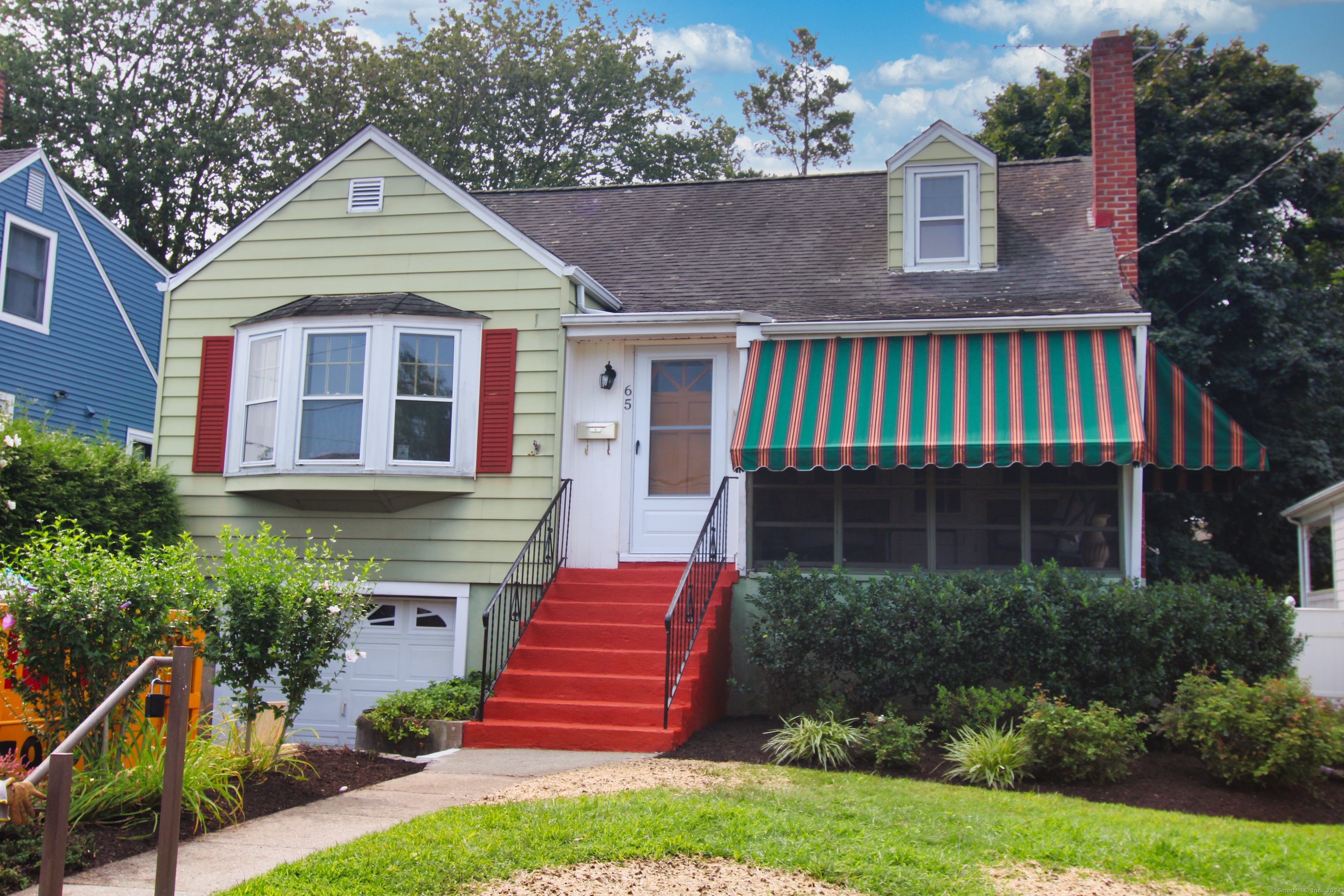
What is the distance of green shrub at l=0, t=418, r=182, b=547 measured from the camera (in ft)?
35.6

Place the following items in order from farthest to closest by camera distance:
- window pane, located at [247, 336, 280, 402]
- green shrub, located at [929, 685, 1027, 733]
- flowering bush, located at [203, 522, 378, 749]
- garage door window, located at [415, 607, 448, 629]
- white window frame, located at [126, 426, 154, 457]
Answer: white window frame, located at [126, 426, 154, 457]
window pane, located at [247, 336, 280, 402]
garage door window, located at [415, 607, 448, 629]
green shrub, located at [929, 685, 1027, 733]
flowering bush, located at [203, 522, 378, 749]

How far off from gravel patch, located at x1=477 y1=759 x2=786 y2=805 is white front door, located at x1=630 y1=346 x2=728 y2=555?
375 cm

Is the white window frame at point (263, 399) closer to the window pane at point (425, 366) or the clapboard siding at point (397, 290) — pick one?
the clapboard siding at point (397, 290)

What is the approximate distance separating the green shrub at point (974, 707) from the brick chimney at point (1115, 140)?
6.43 metres

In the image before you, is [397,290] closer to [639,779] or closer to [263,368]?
[263,368]

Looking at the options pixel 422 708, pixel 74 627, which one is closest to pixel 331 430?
pixel 422 708

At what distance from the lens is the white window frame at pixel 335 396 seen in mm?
11047

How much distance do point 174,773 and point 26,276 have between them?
47.5ft

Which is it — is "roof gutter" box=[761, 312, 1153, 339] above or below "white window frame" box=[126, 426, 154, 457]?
above

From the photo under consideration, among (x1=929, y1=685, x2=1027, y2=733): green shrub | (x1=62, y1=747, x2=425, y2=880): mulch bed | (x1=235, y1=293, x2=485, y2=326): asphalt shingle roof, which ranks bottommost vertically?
(x1=62, y1=747, x2=425, y2=880): mulch bed

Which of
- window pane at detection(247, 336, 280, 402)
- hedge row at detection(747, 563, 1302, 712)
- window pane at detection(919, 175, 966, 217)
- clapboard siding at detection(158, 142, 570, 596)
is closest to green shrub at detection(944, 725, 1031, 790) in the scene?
hedge row at detection(747, 563, 1302, 712)

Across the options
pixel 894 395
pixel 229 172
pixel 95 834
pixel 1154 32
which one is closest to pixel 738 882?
pixel 95 834

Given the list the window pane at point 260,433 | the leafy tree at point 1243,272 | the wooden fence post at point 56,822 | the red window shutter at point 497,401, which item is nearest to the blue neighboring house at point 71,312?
the window pane at point 260,433

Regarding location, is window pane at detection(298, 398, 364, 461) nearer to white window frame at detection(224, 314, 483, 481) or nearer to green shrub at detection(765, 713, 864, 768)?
white window frame at detection(224, 314, 483, 481)
